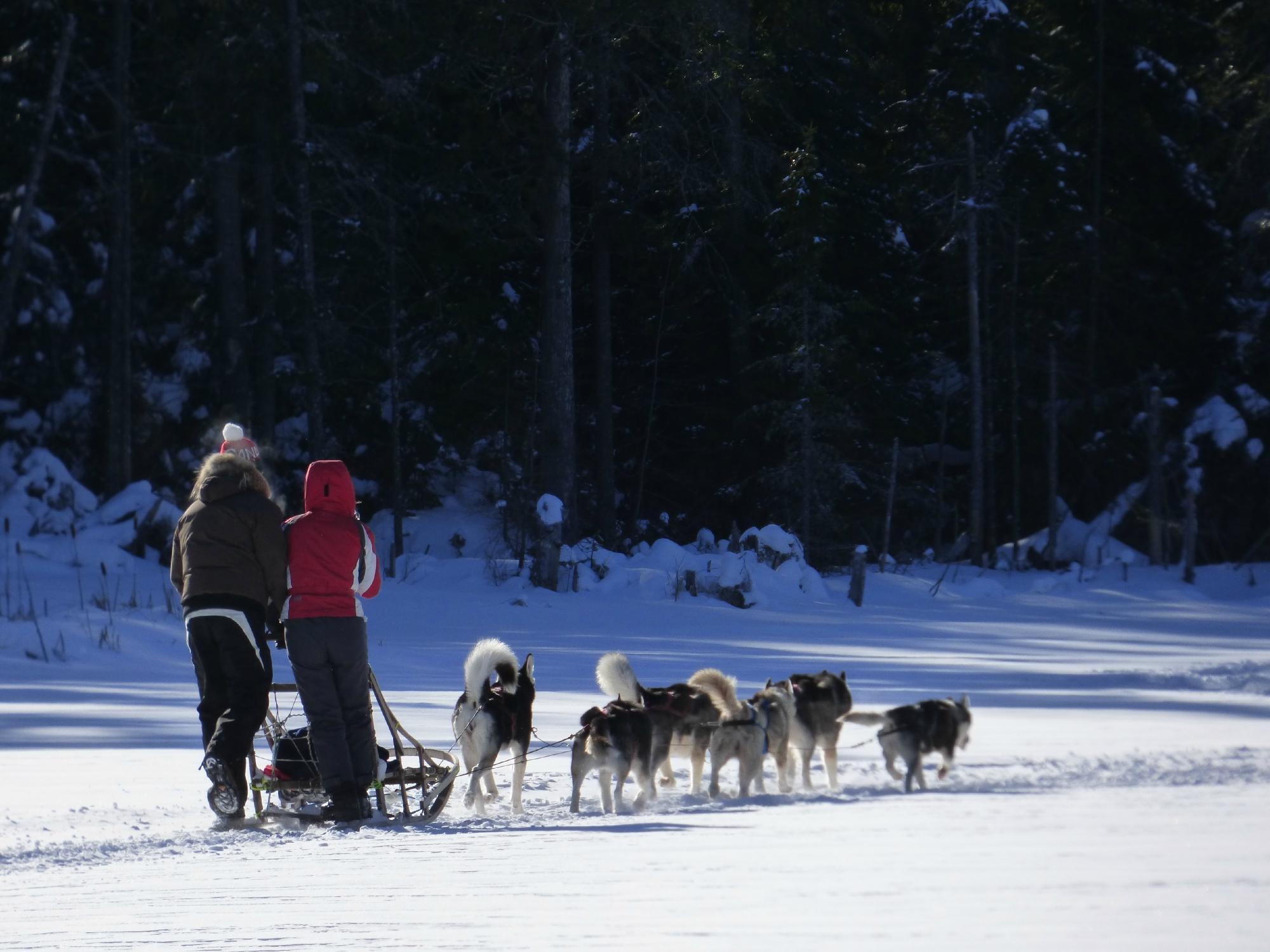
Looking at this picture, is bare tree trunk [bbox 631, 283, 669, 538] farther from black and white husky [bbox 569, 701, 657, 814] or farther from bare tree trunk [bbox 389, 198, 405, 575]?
black and white husky [bbox 569, 701, 657, 814]

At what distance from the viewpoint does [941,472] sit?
31.4 m

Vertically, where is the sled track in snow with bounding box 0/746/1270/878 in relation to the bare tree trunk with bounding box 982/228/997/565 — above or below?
below

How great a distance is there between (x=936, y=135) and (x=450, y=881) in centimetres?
2971

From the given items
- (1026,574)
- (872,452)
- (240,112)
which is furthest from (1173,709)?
(240,112)

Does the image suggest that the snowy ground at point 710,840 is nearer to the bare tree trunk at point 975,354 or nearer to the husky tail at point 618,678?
the husky tail at point 618,678

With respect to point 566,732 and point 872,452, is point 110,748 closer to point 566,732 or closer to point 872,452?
point 566,732

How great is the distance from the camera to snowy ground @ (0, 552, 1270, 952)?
180 inches

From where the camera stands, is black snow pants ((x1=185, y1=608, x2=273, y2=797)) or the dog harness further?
the dog harness

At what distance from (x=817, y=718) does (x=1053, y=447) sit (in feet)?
76.1

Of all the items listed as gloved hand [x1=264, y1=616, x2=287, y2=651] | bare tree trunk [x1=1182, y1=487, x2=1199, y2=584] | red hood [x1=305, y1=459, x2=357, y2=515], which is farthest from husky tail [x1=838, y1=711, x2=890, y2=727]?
bare tree trunk [x1=1182, y1=487, x2=1199, y2=584]

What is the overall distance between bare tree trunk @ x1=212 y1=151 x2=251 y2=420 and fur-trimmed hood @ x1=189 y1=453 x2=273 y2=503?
22472mm

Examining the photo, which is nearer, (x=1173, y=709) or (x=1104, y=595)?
(x=1173, y=709)

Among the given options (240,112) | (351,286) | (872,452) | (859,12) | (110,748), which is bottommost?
(110,748)

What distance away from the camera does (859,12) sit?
3195 centimetres
